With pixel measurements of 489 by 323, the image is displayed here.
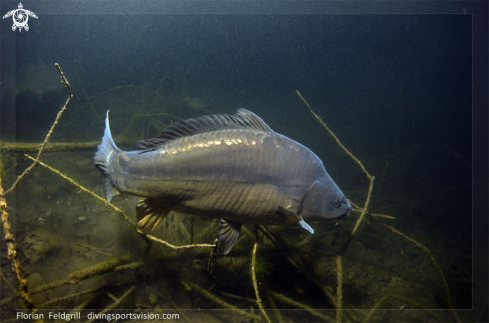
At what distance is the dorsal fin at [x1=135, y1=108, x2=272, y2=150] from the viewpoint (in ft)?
6.79

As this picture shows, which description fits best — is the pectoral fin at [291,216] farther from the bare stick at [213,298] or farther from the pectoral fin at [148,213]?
the bare stick at [213,298]

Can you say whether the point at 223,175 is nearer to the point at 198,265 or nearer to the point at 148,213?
the point at 148,213

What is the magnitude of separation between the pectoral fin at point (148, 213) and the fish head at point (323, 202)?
1403mm

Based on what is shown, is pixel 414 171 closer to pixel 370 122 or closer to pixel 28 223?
pixel 370 122

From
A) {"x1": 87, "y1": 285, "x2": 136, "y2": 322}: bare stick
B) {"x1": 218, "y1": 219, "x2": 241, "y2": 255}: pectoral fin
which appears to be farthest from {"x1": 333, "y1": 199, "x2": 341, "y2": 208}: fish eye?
{"x1": 87, "y1": 285, "x2": 136, "y2": 322}: bare stick

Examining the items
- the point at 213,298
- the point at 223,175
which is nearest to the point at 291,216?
the point at 223,175

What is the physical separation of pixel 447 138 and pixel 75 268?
62.8 ft

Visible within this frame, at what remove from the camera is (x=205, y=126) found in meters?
2.11

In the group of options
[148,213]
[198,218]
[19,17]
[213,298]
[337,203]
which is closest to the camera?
[148,213]

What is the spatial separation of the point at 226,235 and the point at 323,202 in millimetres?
1031

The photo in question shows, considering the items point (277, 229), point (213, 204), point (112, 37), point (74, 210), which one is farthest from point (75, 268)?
point (112, 37)

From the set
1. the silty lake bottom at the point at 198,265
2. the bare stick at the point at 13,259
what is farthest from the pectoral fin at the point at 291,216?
the bare stick at the point at 13,259

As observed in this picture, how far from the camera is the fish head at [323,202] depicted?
215 cm

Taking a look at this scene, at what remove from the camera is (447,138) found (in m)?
13.8
